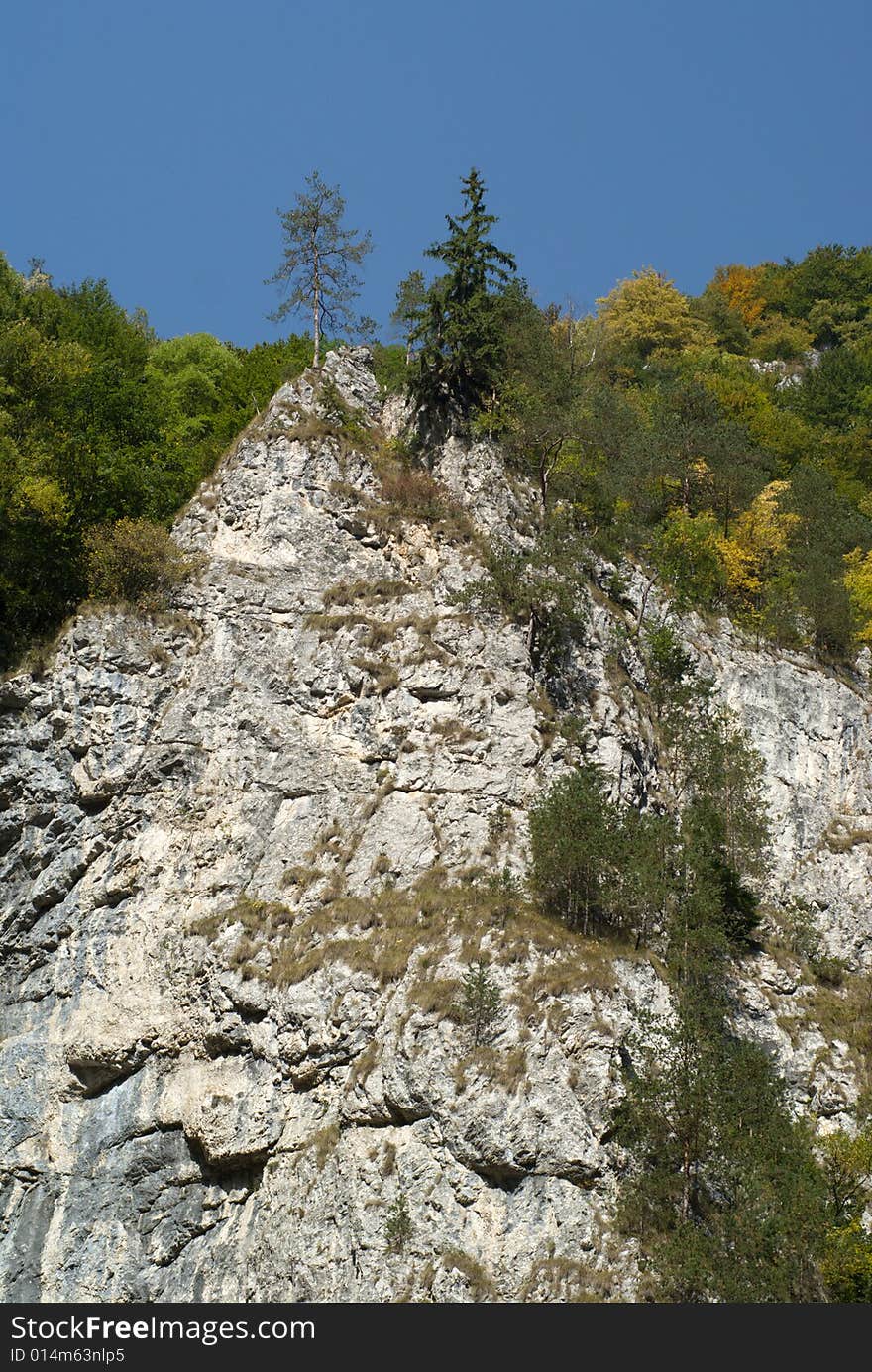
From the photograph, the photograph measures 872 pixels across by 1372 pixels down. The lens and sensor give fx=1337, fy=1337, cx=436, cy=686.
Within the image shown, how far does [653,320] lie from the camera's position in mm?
70125

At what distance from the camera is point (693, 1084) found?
77.7 feet

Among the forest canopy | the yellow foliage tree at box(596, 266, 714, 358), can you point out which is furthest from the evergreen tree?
the yellow foliage tree at box(596, 266, 714, 358)

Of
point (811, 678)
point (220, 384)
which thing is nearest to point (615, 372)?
point (220, 384)

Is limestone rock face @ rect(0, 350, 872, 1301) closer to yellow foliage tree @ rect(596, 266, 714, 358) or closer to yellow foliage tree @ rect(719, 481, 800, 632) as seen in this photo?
yellow foliage tree @ rect(719, 481, 800, 632)

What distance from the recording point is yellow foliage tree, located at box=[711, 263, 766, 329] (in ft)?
260

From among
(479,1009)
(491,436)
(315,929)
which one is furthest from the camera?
(491,436)

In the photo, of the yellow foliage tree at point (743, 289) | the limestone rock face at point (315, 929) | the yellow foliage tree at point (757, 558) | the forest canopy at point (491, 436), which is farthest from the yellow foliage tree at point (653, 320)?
the limestone rock face at point (315, 929)

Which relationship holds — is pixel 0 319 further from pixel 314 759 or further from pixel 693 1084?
pixel 693 1084

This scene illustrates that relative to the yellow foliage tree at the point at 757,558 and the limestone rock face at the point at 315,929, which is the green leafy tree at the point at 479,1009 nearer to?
the limestone rock face at the point at 315,929

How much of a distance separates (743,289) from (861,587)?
46362 millimetres

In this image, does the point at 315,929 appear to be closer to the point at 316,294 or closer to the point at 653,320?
the point at 316,294

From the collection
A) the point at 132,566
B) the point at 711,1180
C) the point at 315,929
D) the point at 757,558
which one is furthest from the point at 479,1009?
the point at 757,558

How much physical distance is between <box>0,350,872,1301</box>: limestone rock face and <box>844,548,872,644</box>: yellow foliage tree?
16.1 feet

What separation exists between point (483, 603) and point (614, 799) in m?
5.73
